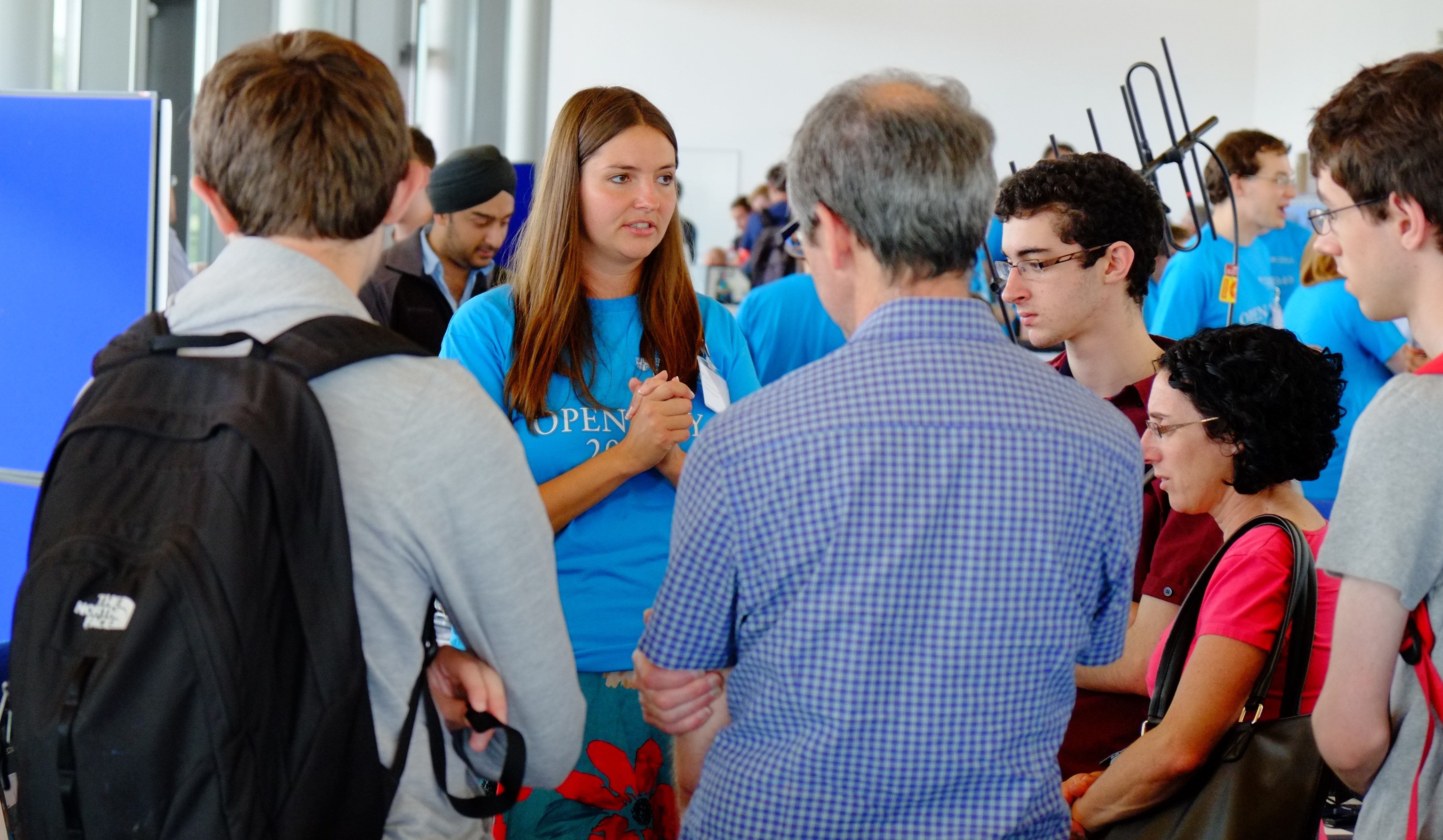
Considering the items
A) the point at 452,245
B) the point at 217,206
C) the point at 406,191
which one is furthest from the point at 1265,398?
the point at 452,245

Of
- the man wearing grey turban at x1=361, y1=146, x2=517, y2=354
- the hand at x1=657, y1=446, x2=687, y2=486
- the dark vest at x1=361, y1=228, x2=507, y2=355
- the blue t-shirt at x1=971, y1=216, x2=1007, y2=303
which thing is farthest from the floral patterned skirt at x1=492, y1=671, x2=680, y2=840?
the man wearing grey turban at x1=361, y1=146, x2=517, y2=354

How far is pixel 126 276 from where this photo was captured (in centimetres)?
213

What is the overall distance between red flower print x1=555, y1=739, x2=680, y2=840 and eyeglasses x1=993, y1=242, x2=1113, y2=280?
1054mm

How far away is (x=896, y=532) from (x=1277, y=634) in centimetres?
75

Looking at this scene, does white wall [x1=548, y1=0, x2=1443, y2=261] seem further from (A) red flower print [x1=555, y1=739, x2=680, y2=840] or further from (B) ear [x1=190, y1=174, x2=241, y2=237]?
(B) ear [x1=190, y1=174, x2=241, y2=237]

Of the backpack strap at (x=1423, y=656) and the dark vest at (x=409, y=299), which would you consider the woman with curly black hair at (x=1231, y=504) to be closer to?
the backpack strap at (x=1423, y=656)

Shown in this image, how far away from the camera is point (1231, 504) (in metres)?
1.79

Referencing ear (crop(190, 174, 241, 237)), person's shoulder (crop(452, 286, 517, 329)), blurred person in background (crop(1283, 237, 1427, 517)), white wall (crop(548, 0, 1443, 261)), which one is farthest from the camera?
white wall (crop(548, 0, 1443, 261))

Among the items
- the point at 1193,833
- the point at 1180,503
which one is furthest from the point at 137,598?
the point at 1180,503

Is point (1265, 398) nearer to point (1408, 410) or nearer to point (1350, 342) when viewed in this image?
point (1408, 410)

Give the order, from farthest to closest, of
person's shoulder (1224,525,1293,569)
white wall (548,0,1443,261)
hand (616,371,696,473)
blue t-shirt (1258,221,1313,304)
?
white wall (548,0,1443,261)
blue t-shirt (1258,221,1313,304)
hand (616,371,696,473)
person's shoulder (1224,525,1293,569)

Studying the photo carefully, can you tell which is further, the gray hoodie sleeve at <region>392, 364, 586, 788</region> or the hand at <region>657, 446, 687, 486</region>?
the hand at <region>657, 446, 687, 486</region>

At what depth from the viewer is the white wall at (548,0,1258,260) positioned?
37.1ft

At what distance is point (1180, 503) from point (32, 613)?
4.85 feet
